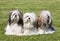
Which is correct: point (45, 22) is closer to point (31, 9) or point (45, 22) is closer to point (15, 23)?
point (15, 23)

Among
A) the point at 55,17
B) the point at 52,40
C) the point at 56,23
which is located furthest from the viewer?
the point at 55,17

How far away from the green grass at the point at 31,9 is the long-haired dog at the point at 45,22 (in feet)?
0.57

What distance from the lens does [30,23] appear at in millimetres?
6238

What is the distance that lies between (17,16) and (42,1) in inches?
189

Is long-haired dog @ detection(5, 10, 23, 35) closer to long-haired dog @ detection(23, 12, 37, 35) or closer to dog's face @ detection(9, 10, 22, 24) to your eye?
dog's face @ detection(9, 10, 22, 24)

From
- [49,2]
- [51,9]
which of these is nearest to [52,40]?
[51,9]

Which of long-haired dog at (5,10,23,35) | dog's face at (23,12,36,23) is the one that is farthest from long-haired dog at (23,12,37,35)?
long-haired dog at (5,10,23,35)

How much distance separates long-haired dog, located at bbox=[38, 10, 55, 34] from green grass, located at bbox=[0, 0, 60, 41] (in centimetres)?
17

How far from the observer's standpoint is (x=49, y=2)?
Result: 1077 centimetres

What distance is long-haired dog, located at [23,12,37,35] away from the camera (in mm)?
6203

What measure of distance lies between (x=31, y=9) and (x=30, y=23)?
346 centimetres

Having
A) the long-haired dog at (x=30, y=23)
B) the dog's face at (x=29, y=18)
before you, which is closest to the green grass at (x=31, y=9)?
the long-haired dog at (x=30, y=23)

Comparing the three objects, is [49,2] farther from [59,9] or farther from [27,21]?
[27,21]

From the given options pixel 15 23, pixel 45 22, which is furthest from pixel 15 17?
pixel 45 22
